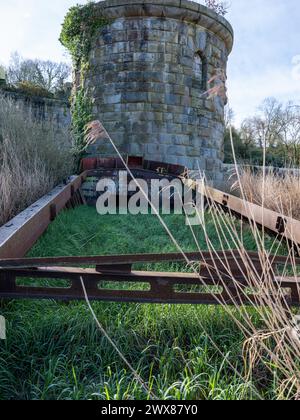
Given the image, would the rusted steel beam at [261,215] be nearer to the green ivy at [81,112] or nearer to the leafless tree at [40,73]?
the green ivy at [81,112]

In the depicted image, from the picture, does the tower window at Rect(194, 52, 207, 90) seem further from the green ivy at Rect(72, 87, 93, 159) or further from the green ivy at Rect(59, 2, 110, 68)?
the green ivy at Rect(72, 87, 93, 159)

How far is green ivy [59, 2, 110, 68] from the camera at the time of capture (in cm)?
1013

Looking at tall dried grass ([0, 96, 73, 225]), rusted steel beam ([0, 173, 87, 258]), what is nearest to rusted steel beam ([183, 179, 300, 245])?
rusted steel beam ([0, 173, 87, 258])

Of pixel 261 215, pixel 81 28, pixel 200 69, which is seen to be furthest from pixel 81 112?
pixel 261 215

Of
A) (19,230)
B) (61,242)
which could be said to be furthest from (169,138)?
(19,230)

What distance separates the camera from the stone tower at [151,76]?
9789 millimetres

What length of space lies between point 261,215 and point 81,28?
30.4 feet

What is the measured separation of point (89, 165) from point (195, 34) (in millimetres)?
5326

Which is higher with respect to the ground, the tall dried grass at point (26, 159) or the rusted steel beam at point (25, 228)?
the tall dried grass at point (26, 159)

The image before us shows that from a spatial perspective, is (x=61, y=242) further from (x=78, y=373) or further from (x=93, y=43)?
(x=93, y=43)

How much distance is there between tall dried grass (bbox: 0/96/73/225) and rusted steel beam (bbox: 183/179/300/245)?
214 centimetres

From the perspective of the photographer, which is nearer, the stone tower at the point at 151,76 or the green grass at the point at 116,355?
the green grass at the point at 116,355

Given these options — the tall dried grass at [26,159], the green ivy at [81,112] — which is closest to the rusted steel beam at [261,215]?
the tall dried grass at [26,159]

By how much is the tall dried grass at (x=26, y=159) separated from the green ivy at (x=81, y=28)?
434cm
